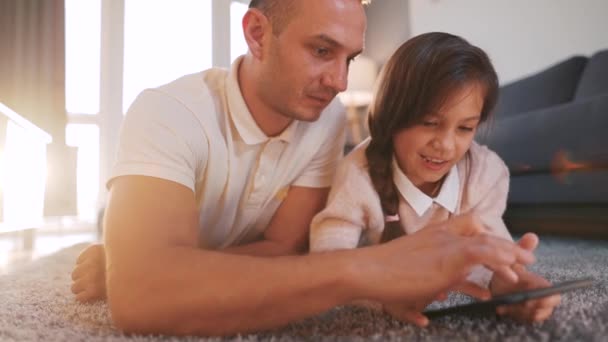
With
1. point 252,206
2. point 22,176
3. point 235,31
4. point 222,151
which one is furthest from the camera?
point 235,31

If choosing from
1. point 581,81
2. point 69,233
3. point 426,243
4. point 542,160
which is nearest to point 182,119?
point 426,243

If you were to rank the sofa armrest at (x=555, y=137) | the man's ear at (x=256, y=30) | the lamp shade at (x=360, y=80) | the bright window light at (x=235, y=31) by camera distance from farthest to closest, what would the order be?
the bright window light at (x=235, y=31)
the lamp shade at (x=360, y=80)
the sofa armrest at (x=555, y=137)
the man's ear at (x=256, y=30)

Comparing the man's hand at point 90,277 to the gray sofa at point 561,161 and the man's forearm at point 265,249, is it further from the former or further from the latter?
the gray sofa at point 561,161

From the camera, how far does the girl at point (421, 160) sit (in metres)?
0.81

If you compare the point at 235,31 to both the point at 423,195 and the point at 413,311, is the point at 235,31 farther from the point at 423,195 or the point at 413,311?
the point at 413,311

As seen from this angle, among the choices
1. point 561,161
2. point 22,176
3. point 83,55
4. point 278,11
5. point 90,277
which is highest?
point 278,11

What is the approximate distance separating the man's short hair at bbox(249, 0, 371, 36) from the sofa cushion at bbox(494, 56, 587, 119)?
61.2 inches

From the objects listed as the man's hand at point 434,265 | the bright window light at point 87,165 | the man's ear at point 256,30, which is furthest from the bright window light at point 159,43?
the man's hand at point 434,265

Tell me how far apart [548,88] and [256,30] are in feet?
6.18

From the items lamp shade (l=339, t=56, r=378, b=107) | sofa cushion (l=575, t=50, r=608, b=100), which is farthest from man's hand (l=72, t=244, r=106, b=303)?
lamp shade (l=339, t=56, r=378, b=107)

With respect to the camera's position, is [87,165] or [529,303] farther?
[87,165]

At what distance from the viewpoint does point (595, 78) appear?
6.68 ft

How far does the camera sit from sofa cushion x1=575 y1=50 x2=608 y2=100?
78.1 inches

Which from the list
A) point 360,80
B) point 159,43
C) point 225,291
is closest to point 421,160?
point 225,291
